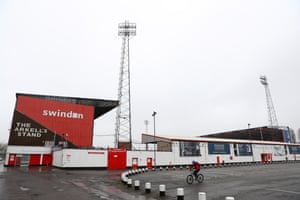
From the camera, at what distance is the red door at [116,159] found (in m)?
31.9

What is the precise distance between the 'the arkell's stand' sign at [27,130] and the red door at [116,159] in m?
14.0

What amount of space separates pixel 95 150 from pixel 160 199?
23.4 meters

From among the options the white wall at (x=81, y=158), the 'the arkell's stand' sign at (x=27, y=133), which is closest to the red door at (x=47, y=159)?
the 'the arkell's stand' sign at (x=27, y=133)

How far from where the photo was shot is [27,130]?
119 ft

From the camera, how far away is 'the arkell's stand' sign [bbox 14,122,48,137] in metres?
35.6

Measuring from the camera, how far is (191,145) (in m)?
38.4

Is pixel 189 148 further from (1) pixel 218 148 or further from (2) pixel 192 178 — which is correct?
(2) pixel 192 178

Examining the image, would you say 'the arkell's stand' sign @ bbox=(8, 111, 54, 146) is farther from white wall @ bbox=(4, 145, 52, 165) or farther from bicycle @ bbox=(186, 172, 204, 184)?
bicycle @ bbox=(186, 172, 204, 184)

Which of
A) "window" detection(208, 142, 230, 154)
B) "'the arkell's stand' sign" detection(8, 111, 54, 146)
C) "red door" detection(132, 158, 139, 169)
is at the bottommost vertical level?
"red door" detection(132, 158, 139, 169)

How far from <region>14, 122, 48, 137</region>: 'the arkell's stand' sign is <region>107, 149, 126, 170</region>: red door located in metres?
14.0

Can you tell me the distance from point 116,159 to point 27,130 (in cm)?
1670

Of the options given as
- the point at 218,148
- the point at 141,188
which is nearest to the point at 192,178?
the point at 141,188

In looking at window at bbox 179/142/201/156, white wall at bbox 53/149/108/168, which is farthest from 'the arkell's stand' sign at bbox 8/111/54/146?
window at bbox 179/142/201/156

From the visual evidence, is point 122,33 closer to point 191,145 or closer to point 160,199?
point 191,145
